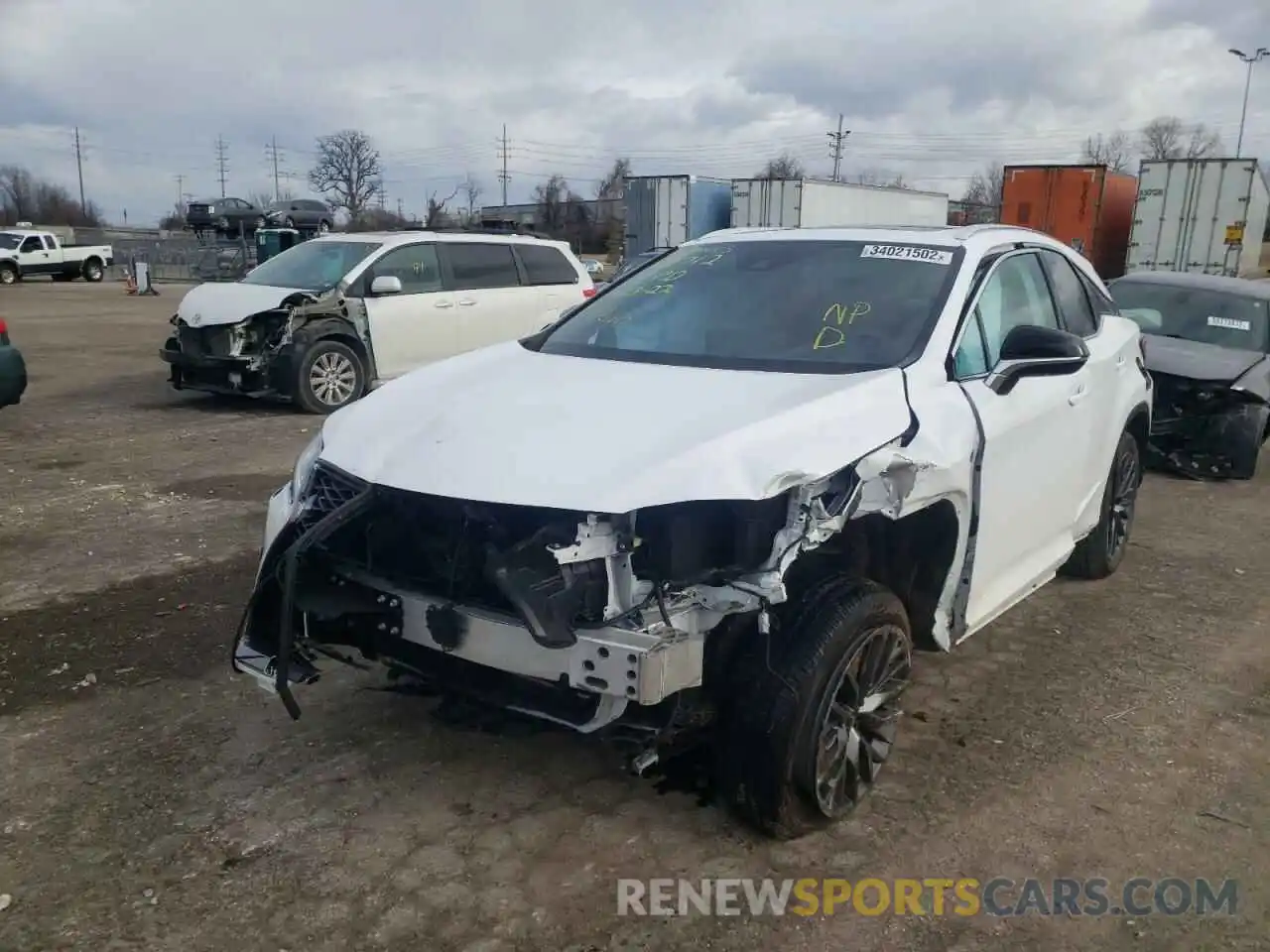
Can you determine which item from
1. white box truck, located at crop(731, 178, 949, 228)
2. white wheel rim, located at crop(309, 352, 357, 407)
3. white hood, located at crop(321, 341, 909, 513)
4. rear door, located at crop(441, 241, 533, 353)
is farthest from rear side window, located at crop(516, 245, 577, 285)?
white box truck, located at crop(731, 178, 949, 228)

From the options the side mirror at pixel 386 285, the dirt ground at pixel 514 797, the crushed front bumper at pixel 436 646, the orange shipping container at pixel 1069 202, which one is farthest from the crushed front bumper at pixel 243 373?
the orange shipping container at pixel 1069 202

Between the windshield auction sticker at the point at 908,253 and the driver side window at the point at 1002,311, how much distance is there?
0.66 ft

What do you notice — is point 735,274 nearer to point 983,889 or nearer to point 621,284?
point 621,284

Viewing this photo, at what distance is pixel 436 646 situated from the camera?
293 cm

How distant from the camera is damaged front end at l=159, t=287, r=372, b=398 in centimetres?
1004

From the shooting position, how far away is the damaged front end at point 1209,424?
7.89m

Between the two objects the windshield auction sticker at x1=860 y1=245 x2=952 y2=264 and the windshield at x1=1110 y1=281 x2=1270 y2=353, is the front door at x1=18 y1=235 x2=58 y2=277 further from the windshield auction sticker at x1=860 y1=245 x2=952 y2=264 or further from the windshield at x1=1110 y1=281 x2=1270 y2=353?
the windshield auction sticker at x1=860 y1=245 x2=952 y2=264

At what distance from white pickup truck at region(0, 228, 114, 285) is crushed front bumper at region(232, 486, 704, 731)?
121 feet

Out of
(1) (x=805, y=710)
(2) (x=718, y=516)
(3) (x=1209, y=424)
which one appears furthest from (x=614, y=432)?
(3) (x=1209, y=424)

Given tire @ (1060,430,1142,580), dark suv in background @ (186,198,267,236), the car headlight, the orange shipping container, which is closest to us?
the car headlight

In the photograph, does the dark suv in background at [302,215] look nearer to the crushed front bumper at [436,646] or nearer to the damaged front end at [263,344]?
the damaged front end at [263,344]

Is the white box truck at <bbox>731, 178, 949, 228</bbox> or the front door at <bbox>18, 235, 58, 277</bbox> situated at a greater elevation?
the white box truck at <bbox>731, 178, 949, 228</bbox>

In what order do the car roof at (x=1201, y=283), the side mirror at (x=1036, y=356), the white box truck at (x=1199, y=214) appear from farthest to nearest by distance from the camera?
the white box truck at (x=1199, y=214), the car roof at (x=1201, y=283), the side mirror at (x=1036, y=356)

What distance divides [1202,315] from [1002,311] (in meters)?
5.85
